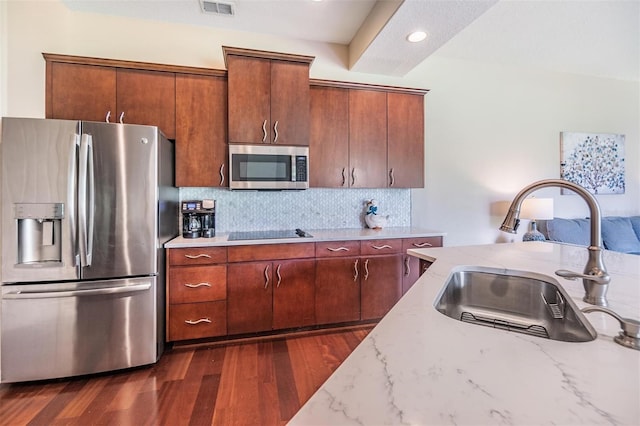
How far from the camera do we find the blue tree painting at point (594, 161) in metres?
3.86

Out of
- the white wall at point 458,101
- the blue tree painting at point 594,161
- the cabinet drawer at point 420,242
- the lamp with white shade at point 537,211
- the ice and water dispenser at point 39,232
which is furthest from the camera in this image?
the blue tree painting at point 594,161

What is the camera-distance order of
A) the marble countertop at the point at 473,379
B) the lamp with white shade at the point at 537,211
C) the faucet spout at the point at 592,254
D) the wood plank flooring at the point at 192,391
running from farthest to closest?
the lamp with white shade at the point at 537,211 < the wood plank flooring at the point at 192,391 < the faucet spout at the point at 592,254 < the marble countertop at the point at 473,379

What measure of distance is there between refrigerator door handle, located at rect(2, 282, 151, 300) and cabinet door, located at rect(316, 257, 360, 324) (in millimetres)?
1352

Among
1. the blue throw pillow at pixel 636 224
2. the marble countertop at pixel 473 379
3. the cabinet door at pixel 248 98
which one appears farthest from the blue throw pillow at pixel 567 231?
the cabinet door at pixel 248 98

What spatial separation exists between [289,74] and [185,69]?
89 cm

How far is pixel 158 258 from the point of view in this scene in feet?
6.93

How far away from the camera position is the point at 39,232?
73.7 inches

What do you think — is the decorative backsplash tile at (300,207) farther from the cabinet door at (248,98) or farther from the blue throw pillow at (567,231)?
the blue throw pillow at (567,231)

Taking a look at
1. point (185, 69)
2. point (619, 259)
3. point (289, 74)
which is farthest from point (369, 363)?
point (185, 69)

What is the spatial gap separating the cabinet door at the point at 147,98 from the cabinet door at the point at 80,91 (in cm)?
7

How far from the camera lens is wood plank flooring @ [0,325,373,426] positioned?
5.28 ft

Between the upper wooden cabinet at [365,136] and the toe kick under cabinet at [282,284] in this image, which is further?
the upper wooden cabinet at [365,136]

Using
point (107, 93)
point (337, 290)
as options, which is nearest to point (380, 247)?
point (337, 290)

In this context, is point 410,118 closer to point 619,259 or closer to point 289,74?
point 289,74
